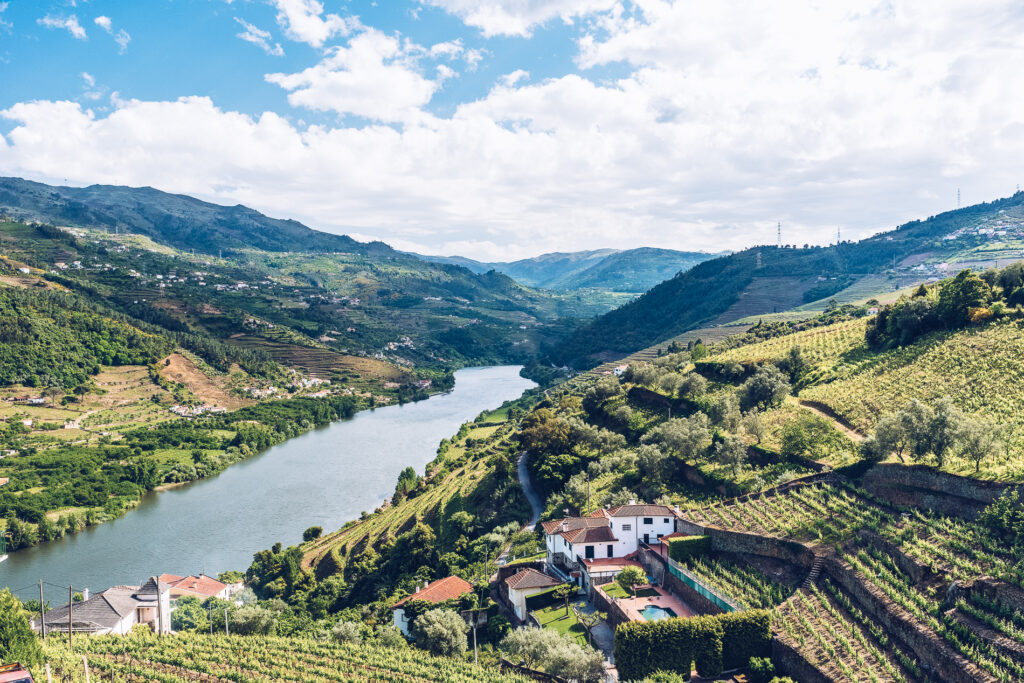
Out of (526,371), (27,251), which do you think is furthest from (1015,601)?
(27,251)

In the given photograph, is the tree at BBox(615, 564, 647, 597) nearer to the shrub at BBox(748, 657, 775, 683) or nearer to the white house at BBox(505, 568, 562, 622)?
the white house at BBox(505, 568, 562, 622)

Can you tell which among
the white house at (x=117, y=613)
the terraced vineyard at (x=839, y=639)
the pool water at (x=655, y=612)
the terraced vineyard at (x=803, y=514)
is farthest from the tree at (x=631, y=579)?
the white house at (x=117, y=613)

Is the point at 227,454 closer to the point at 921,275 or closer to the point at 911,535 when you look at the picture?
the point at 911,535

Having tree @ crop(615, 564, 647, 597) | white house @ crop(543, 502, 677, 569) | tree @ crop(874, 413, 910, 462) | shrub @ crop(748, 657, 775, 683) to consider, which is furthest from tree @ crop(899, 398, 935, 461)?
tree @ crop(615, 564, 647, 597)

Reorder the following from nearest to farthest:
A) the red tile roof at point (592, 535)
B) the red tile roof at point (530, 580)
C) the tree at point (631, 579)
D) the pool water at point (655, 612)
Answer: the pool water at point (655, 612)
the tree at point (631, 579)
the red tile roof at point (530, 580)
the red tile roof at point (592, 535)

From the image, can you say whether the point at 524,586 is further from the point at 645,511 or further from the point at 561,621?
the point at 645,511

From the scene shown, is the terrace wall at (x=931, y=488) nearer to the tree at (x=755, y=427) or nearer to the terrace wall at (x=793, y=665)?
the terrace wall at (x=793, y=665)

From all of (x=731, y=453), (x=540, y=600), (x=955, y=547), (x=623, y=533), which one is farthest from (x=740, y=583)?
(x=731, y=453)
